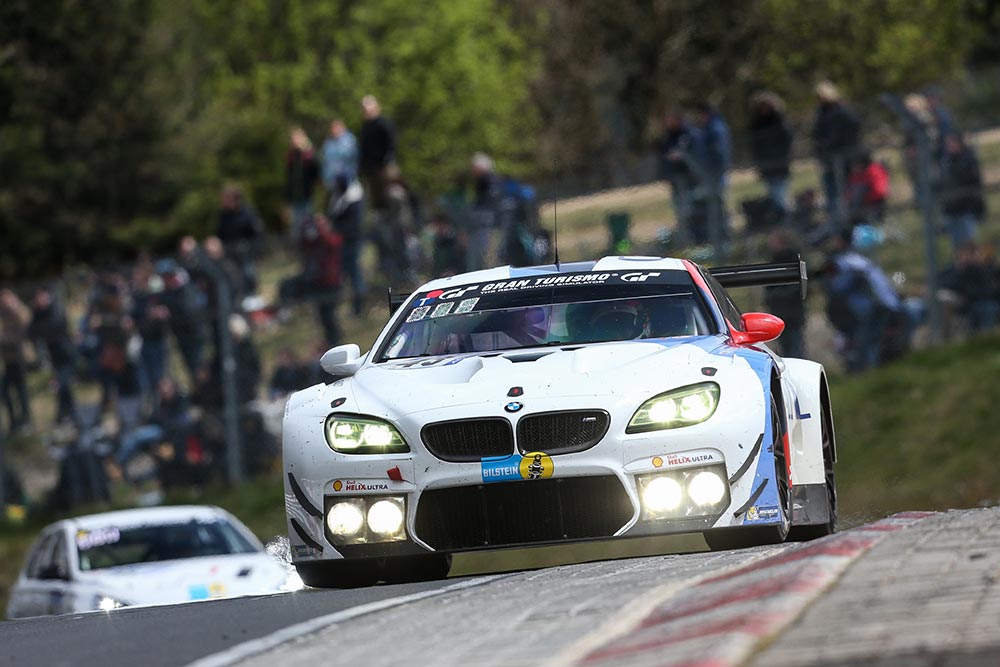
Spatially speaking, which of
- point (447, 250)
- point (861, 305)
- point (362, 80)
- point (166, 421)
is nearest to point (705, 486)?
point (861, 305)

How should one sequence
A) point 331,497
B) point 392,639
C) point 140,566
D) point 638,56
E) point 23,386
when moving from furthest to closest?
point 638,56, point 23,386, point 140,566, point 331,497, point 392,639

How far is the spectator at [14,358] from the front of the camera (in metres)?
23.8

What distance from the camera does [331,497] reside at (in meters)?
9.58

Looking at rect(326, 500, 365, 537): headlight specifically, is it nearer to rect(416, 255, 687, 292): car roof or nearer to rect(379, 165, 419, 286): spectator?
rect(416, 255, 687, 292): car roof

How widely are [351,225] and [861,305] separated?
5.44 meters

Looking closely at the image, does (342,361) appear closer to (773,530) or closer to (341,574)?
(341,574)

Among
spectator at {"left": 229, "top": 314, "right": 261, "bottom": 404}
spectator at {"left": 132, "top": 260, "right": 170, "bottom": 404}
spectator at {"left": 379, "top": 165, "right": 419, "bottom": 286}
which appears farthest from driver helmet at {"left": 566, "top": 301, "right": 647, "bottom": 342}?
spectator at {"left": 132, "top": 260, "right": 170, "bottom": 404}

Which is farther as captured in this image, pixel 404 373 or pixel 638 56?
pixel 638 56

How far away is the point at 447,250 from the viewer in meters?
20.5

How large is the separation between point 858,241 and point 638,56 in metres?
42.2

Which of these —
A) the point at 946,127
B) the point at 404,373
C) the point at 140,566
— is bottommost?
the point at 140,566

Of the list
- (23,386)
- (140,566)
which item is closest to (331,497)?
(140,566)

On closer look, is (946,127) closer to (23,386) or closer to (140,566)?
(140,566)

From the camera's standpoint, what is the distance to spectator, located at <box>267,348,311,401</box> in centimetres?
2102
